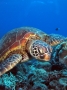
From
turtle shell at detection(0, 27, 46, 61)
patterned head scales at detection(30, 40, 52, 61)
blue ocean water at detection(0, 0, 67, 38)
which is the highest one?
blue ocean water at detection(0, 0, 67, 38)

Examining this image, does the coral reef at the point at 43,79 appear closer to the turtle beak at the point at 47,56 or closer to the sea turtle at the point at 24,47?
the turtle beak at the point at 47,56

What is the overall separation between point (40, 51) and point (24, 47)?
88 centimetres

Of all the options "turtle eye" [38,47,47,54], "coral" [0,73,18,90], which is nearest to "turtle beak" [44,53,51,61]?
"turtle eye" [38,47,47,54]

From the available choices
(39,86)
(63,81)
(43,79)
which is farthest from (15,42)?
(63,81)

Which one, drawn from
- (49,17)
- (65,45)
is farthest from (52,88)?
(49,17)

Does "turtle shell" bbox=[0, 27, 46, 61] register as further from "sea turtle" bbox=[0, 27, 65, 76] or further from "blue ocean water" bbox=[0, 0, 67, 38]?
"blue ocean water" bbox=[0, 0, 67, 38]

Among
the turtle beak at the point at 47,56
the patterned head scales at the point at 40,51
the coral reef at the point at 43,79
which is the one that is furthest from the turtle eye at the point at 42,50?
the coral reef at the point at 43,79

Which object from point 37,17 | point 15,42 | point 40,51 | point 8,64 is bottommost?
point 8,64

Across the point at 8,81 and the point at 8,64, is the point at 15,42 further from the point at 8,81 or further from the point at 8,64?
Answer: the point at 8,81

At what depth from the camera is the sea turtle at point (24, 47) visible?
5062mm

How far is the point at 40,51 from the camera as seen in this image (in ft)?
16.5

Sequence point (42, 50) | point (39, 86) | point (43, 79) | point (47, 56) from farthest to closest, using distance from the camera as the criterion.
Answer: point (42, 50), point (47, 56), point (43, 79), point (39, 86)

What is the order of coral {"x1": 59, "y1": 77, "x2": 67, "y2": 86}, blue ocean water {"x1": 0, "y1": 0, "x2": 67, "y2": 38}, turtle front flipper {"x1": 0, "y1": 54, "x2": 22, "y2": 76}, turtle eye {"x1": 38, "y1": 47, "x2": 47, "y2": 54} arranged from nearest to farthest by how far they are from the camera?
coral {"x1": 59, "y1": 77, "x2": 67, "y2": 86} → turtle front flipper {"x1": 0, "y1": 54, "x2": 22, "y2": 76} → turtle eye {"x1": 38, "y1": 47, "x2": 47, "y2": 54} → blue ocean water {"x1": 0, "y1": 0, "x2": 67, "y2": 38}

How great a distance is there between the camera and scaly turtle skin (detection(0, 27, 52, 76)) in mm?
5074
